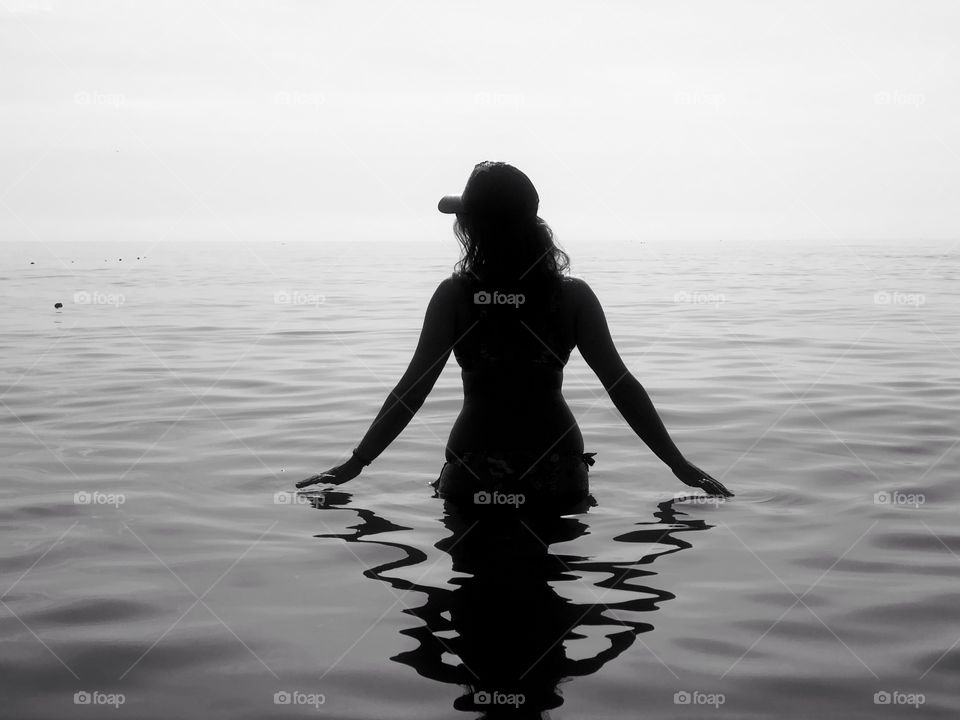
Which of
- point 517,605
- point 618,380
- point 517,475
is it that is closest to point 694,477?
point 618,380

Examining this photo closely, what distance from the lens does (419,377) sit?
4.02 meters

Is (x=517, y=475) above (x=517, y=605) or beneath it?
above

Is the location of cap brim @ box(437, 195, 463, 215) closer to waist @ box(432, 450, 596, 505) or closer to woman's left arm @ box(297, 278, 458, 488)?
woman's left arm @ box(297, 278, 458, 488)

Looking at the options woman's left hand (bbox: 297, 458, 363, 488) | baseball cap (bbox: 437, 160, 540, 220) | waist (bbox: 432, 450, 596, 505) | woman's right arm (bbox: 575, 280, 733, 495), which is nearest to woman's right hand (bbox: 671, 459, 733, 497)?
woman's right arm (bbox: 575, 280, 733, 495)

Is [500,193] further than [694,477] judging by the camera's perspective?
No

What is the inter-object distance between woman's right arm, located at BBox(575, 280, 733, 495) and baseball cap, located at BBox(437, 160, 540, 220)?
42 cm

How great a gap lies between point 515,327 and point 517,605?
1.24 m

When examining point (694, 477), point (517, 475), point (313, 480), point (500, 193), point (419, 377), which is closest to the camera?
point (500, 193)

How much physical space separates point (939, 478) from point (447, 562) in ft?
9.74

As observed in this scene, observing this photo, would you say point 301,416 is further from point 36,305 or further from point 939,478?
point 36,305

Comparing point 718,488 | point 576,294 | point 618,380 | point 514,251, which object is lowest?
point 718,488

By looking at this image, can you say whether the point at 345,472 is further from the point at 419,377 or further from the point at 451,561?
the point at 451,561

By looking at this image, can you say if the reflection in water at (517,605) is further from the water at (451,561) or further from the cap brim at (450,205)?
the cap brim at (450,205)

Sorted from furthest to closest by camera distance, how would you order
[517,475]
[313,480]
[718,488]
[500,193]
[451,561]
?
[313,480] < [718,488] < [517,475] < [500,193] < [451,561]
